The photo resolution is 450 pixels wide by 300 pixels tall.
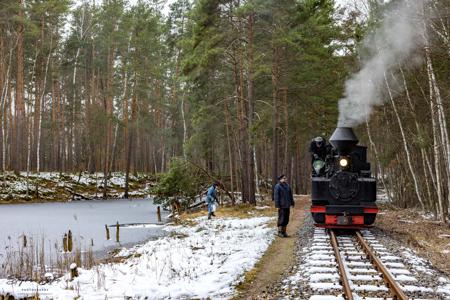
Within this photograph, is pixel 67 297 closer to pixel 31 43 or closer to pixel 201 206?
pixel 201 206

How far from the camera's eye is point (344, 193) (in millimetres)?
13742

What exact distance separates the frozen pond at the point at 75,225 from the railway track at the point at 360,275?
22.6 ft

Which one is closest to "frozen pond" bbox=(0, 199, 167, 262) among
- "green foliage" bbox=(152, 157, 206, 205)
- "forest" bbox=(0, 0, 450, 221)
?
"green foliage" bbox=(152, 157, 206, 205)

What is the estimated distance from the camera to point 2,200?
109ft

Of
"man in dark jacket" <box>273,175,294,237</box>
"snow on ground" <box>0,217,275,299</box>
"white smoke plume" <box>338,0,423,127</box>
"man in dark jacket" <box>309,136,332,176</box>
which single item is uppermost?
"white smoke plume" <box>338,0,423,127</box>

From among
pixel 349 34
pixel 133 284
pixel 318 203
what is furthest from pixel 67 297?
pixel 349 34

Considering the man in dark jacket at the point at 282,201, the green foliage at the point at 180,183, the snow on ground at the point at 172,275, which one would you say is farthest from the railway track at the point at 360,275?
the green foliage at the point at 180,183

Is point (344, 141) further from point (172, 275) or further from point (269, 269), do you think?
point (172, 275)

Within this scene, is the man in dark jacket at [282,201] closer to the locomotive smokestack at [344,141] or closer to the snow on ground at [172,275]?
the snow on ground at [172,275]

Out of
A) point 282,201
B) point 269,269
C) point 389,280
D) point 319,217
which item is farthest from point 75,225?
point 389,280

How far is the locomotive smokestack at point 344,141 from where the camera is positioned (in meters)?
13.5

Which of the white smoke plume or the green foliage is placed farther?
the green foliage

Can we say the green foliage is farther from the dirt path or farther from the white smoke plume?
the dirt path

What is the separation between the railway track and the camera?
7.33 meters
